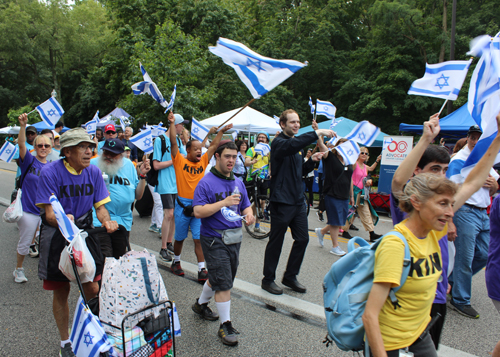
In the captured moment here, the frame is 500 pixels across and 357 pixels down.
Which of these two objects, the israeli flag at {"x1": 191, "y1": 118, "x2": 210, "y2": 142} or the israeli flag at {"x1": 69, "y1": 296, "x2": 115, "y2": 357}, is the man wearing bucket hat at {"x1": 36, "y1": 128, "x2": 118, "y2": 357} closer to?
the israeli flag at {"x1": 69, "y1": 296, "x2": 115, "y2": 357}

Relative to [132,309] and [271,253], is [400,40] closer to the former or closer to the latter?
[271,253]

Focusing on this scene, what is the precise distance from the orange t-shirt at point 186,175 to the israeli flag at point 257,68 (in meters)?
1.46

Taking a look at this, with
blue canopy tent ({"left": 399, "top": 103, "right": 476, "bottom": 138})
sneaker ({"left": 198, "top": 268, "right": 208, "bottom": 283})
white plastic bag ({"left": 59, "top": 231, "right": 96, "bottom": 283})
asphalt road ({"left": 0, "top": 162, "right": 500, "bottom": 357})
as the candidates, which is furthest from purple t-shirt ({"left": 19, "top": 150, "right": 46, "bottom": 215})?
blue canopy tent ({"left": 399, "top": 103, "right": 476, "bottom": 138})

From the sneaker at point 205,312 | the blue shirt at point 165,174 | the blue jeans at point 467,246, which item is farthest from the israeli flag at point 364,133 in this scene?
the sneaker at point 205,312

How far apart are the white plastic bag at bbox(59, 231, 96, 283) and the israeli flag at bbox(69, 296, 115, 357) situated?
0.29 metres

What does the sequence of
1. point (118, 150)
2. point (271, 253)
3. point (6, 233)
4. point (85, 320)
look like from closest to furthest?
point (85, 320)
point (118, 150)
point (271, 253)
point (6, 233)

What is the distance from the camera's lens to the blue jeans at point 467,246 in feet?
12.8

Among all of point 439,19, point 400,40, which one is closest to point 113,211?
point 400,40

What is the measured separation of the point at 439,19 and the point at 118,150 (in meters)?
24.5

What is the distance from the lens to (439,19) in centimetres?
2197

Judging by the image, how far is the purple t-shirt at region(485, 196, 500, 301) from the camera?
8.39 ft

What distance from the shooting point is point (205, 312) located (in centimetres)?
372

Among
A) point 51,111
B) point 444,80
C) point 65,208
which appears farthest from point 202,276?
point 51,111

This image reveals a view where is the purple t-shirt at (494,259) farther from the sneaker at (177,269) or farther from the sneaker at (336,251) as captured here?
the sneaker at (177,269)
